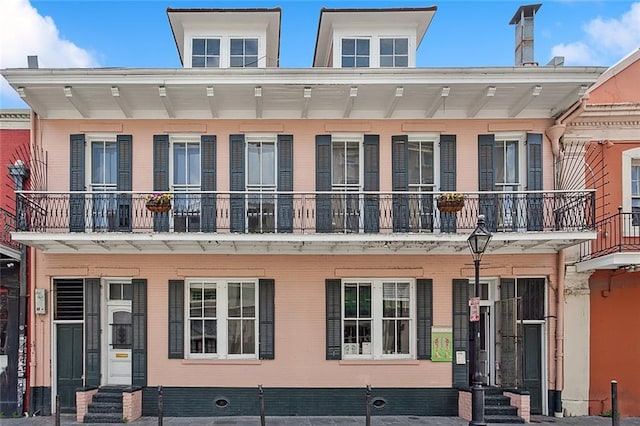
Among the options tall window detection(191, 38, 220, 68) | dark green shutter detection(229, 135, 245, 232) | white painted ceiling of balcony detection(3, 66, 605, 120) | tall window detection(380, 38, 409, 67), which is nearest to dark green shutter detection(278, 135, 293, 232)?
white painted ceiling of balcony detection(3, 66, 605, 120)

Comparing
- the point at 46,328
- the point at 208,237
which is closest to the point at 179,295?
the point at 208,237

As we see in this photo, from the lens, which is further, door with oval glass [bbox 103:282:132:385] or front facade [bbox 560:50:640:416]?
door with oval glass [bbox 103:282:132:385]

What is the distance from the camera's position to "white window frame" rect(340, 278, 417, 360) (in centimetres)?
1262

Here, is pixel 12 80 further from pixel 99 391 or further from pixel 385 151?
pixel 385 151

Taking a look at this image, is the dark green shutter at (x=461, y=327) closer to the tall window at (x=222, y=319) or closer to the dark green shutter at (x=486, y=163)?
the dark green shutter at (x=486, y=163)

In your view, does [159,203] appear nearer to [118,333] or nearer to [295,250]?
[295,250]

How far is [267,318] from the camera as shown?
496 inches

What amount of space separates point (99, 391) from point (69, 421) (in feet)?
2.65

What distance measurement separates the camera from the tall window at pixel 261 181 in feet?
41.5

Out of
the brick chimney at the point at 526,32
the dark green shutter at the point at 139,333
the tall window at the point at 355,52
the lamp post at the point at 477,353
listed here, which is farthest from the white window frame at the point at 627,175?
the dark green shutter at the point at 139,333

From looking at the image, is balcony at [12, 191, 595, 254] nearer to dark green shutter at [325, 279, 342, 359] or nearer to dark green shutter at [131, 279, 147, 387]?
dark green shutter at [325, 279, 342, 359]

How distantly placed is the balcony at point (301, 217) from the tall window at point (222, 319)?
0.92 m

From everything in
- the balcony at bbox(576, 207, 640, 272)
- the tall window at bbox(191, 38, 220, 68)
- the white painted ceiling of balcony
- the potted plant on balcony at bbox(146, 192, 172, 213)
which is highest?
the tall window at bbox(191, 38, 220, 68)

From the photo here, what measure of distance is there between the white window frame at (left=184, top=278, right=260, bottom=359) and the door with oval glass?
4.69ft
